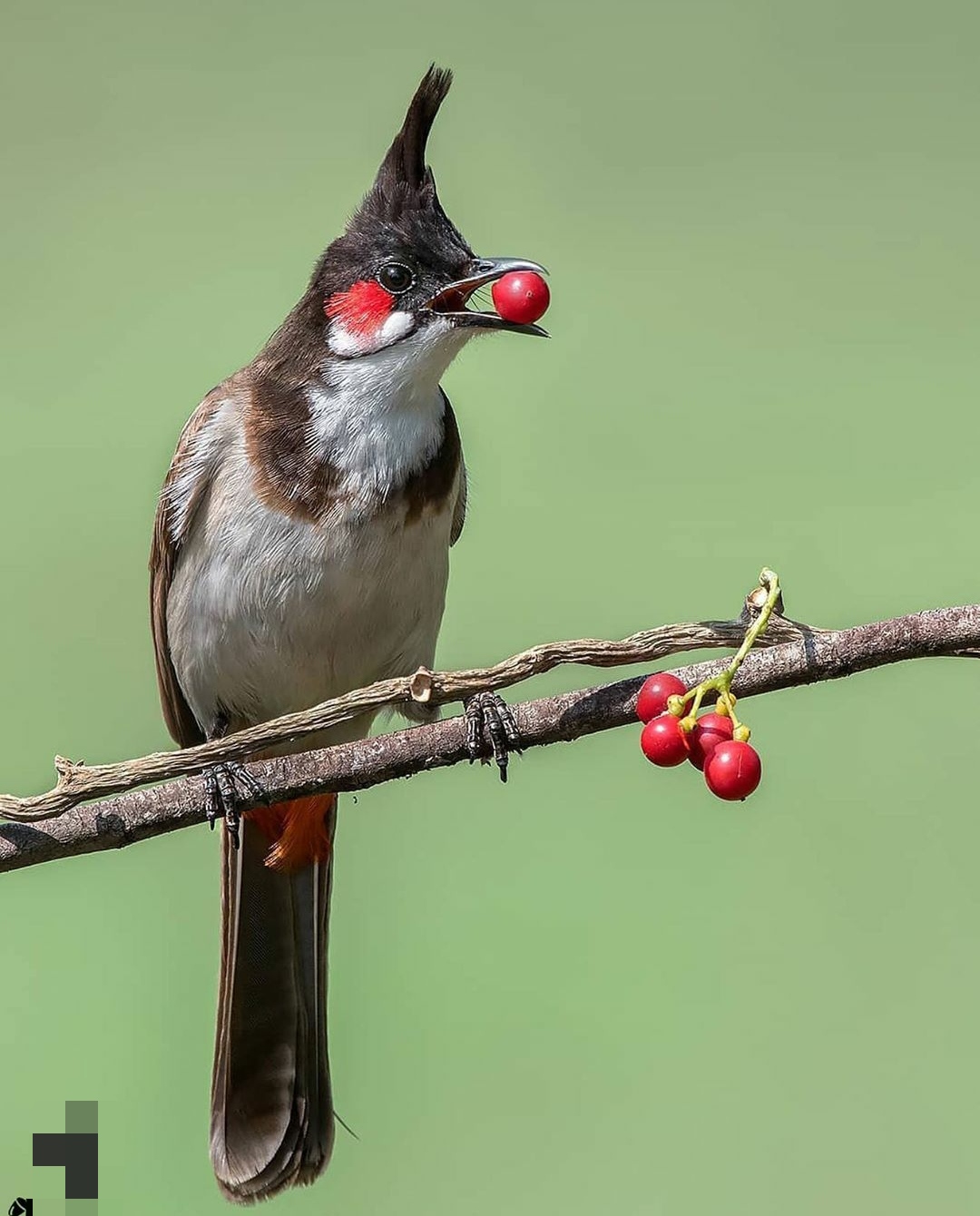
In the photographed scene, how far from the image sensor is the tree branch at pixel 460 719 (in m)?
1.23

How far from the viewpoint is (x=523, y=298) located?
5.67 ft

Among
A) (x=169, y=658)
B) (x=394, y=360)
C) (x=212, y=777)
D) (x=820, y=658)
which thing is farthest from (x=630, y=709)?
(x=169, y=658)

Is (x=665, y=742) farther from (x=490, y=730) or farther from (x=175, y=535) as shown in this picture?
(x=175, y=535)

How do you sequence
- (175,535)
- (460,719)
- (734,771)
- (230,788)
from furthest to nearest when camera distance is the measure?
(175,535) → (230,788) → (460,719) → (734,771)

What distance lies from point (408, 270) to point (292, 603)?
1.54ft

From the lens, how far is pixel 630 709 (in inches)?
51.9

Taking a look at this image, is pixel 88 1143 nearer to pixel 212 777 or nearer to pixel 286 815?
pixel 286 815

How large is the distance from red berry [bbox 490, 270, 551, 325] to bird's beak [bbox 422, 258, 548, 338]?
7 cm

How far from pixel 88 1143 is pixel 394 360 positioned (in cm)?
125

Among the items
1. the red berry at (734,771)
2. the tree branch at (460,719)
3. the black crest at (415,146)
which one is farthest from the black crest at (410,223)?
the red berry at (734,771)

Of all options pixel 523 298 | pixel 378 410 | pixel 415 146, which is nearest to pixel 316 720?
pixel 523 298

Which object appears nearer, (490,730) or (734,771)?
(734,771)

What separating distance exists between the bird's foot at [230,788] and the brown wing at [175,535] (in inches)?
20.3

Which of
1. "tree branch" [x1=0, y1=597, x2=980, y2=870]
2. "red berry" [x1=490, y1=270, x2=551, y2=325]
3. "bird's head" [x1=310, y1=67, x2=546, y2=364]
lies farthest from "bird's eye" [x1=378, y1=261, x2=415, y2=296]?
"tree branch" [x1=0, y1=597, x2=980, y2=870]
